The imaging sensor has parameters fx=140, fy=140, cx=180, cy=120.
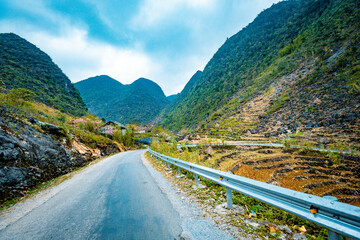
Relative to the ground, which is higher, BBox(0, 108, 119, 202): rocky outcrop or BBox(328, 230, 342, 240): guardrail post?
BBox(0, 108, 119, 202): rocky outcrop

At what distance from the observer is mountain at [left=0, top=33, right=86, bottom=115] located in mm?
30453

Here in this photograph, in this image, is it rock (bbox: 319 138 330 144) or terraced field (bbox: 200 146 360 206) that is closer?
terraced field (bbox: 200 146 360 206)

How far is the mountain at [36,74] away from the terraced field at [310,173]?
35.5 meters

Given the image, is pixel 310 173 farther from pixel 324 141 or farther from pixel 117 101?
pixel 117 101

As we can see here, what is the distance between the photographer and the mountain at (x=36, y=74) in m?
30.5

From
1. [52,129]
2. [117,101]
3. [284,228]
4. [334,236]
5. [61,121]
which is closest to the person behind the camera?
[334,236]

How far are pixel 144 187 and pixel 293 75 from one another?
40590mm

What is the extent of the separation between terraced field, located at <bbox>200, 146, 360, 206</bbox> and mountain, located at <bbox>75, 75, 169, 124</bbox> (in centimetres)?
8898

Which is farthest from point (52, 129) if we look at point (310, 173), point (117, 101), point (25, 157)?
point (117, 101)

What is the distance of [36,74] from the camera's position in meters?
38.6

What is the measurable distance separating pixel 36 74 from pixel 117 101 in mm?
80571

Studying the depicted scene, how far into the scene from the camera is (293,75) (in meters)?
32.0

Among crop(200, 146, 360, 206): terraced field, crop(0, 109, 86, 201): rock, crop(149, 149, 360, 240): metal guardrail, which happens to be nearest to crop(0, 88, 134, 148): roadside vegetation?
crop(0, 109, 86, 201): rock

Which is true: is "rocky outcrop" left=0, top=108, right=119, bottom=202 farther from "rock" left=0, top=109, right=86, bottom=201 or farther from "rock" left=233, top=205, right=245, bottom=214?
"rock" left=233, top=205, right=245, bottom=214
